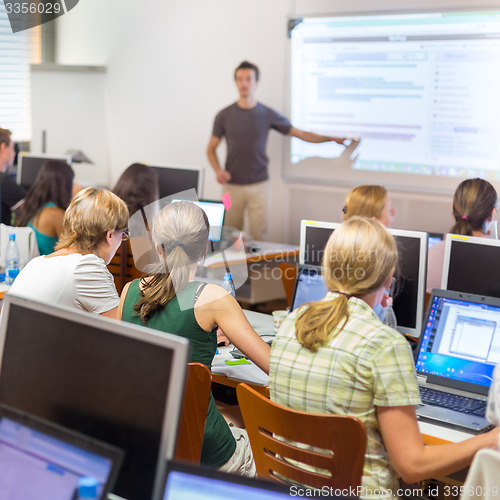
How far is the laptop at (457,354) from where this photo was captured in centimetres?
224

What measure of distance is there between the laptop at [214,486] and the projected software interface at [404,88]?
4.76m

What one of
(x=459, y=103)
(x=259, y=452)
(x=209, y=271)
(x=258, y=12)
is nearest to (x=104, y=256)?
(x=259, y=452)

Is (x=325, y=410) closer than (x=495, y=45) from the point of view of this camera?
Yes

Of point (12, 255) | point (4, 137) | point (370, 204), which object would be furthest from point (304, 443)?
point (4, 137)

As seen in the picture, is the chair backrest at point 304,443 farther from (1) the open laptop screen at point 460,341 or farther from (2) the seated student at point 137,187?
(2) the seated student at point 137,187

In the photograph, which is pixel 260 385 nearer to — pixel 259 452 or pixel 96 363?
pixel 259 452

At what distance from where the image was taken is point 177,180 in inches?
208

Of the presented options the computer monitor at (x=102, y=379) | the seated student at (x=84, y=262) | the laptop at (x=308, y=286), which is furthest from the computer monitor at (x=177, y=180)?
the computer monitor at (x=102, y=379)

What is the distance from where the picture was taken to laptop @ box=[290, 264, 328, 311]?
284 centimetres

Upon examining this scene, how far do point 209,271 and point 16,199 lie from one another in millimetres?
1722

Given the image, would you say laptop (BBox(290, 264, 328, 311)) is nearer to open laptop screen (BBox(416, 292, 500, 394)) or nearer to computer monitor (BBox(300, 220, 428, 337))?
computer monitor (BBox(300, 220, 428, 337))

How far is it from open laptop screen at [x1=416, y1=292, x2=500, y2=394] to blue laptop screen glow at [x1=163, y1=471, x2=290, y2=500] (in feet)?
4.93

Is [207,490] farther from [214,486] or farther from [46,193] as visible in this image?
[46,193]

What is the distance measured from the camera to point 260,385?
8.07 ft
